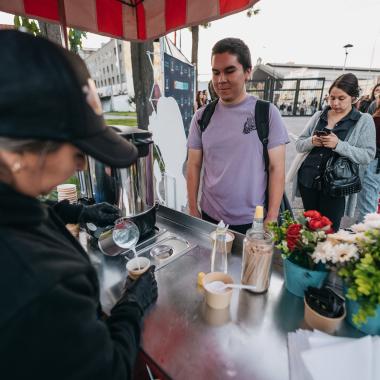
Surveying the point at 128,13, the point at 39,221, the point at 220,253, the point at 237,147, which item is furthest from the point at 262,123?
the point at 128,13

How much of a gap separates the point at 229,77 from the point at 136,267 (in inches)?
50.4

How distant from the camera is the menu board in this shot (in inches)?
122

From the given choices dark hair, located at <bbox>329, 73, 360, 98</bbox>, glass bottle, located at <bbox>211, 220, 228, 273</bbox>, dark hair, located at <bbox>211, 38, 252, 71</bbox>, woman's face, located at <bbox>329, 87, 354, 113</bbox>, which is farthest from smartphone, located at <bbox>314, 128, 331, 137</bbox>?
glass bottle, located at <bbox>211, 220, 228, 273</bbox>

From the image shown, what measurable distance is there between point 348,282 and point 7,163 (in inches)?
38.8

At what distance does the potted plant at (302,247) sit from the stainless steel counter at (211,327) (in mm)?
99

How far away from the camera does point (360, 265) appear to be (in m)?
0.71

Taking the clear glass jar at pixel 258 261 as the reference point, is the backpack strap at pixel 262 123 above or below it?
above

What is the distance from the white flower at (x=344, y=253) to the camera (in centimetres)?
75

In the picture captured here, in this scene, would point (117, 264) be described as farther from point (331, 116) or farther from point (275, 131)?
point (331, 116)

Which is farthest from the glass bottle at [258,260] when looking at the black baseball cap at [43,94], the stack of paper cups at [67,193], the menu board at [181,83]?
the menu board at [181,83]

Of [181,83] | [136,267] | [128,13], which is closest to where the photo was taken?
[136,267]

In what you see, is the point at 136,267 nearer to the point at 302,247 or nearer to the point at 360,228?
the point at 302,247

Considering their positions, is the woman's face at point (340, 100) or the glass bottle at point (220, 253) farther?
the woman's face at point (340, 100)

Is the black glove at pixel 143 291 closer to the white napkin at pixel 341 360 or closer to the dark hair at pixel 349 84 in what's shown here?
the white napkin at pixel 341 360
